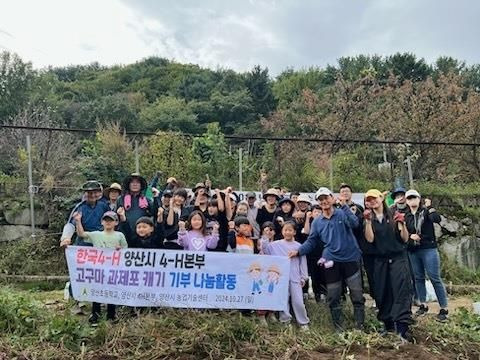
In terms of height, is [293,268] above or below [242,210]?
below

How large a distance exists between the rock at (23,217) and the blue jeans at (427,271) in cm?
739

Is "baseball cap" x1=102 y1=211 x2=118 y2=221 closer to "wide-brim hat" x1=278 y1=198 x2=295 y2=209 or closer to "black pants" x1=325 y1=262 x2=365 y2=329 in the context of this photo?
"wide-brim hat" x1=278 y1=198 x2=295 y2=209

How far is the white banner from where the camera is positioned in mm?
5617

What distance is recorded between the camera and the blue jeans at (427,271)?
6547 millimetres

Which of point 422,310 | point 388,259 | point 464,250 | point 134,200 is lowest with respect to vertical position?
point 422,310

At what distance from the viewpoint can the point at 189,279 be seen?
564 cm

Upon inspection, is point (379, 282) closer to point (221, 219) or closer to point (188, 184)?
point (221, 219)

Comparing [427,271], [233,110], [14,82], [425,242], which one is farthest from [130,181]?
[14,82]

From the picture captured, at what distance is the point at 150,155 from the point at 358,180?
482 centimetres

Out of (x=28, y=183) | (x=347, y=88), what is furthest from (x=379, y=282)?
(x=347, y=88)

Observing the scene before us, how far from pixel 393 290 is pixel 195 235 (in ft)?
7.12

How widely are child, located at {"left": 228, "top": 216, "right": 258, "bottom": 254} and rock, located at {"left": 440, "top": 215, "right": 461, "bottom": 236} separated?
643 cm

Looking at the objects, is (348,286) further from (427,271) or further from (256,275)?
(427,271)

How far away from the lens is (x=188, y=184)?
11773mm
